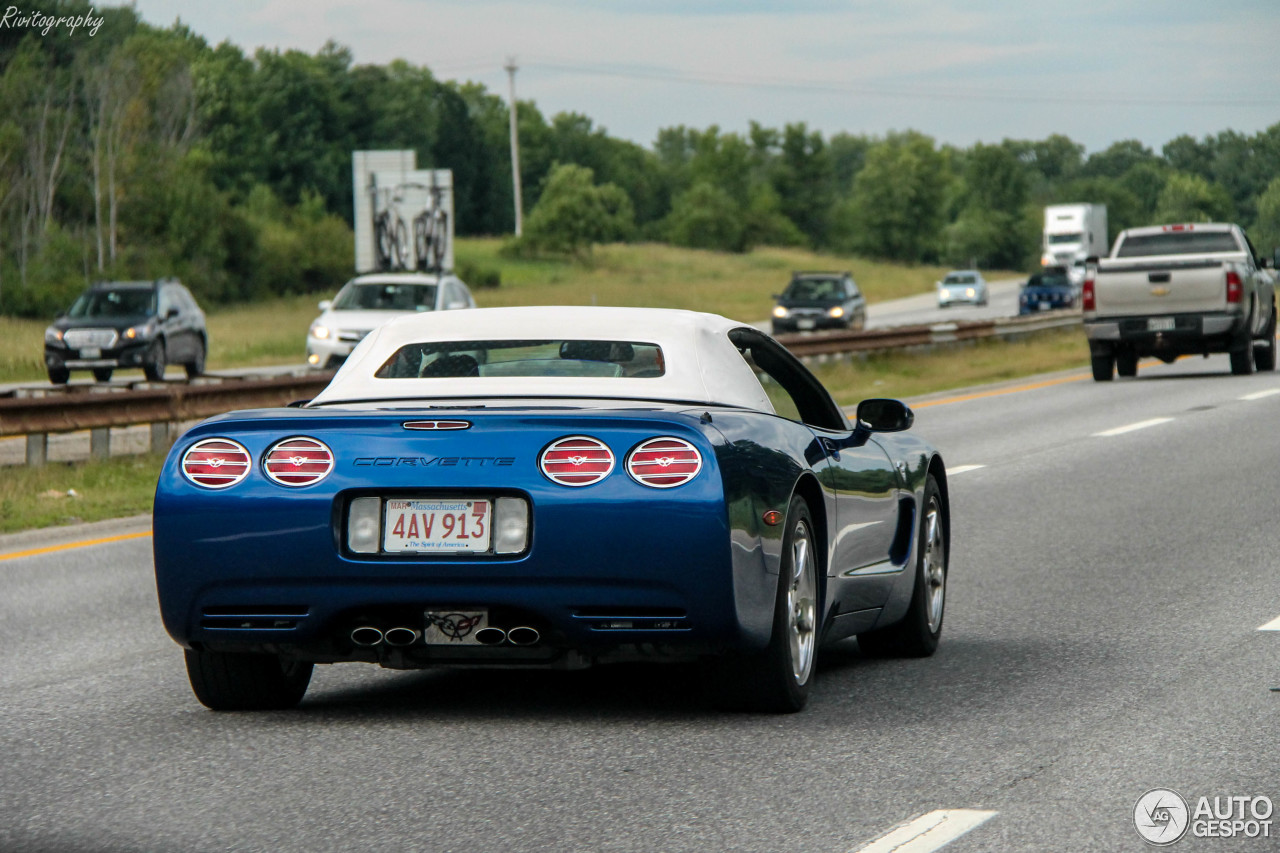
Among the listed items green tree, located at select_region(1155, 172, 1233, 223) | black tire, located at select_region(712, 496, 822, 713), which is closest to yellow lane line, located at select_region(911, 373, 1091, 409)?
green tree, located at select_region(1155, 172, 1233, 223)

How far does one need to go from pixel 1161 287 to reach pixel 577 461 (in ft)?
71.6

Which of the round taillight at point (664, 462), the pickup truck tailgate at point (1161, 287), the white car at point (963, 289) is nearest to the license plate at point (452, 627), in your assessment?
the round taillight at point (664, 462)

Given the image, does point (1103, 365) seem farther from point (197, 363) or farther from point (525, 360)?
point (525, 360)

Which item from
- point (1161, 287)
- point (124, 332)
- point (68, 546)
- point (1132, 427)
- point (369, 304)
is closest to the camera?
point (68, 546)

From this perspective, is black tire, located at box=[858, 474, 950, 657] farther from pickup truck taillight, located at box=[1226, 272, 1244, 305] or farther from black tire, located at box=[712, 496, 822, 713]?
pickup truck taillight, located at box=[1226, 272, 1244, 305]

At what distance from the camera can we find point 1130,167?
19412 centimetres

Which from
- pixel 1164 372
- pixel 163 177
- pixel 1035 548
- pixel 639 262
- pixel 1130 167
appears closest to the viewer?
pixel 1035 548

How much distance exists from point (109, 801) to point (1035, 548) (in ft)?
22.9

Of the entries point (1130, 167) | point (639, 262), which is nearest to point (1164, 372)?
point (639, 262)

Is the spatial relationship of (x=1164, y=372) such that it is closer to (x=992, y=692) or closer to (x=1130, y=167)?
(x=992, y=692)

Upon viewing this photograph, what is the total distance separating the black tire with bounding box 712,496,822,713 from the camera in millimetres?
6258

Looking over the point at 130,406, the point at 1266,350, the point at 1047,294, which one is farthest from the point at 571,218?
the point at 130,406

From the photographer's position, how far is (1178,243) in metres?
28.6

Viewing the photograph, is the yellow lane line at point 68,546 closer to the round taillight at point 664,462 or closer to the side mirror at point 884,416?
the side mirror at point 884,416
